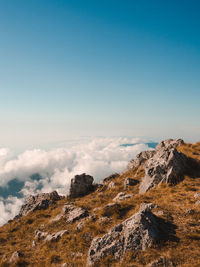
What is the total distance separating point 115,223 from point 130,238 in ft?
16.6

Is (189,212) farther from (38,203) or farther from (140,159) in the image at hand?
(140,159)

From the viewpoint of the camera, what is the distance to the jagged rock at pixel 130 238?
11.9 meters

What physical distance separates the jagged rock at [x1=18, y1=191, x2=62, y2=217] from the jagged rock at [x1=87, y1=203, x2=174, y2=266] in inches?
944

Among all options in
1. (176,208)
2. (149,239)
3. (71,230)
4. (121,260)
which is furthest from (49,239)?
(176,208)

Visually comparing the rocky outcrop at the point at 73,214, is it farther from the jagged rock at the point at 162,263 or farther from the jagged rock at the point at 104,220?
the jagged rock at the point at 162,263

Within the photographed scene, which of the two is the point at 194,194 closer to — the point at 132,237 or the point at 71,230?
the point at 132,237

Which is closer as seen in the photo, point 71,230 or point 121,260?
point 121,260

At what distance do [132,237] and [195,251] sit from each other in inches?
163

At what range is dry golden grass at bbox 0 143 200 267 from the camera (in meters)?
11.1

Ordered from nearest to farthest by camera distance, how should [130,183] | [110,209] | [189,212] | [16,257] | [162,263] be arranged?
[162,263]
[189,212]
[16,257]
[110,209]
[130,183]

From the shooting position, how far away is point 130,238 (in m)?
12.3

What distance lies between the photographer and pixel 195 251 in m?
10.9

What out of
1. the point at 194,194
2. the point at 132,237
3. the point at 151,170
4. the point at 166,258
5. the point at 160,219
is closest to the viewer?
the point at 166,258

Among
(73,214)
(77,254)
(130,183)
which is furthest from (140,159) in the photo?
(77,254)
